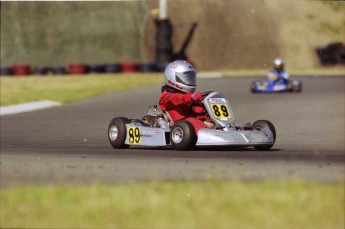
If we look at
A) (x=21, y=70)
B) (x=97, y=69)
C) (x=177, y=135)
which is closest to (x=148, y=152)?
(x=177, y=135)

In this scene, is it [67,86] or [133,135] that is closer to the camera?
[133,135]

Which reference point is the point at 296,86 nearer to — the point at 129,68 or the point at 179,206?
the point at 129,68

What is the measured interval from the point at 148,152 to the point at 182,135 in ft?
2.83

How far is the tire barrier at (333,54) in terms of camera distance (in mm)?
44375

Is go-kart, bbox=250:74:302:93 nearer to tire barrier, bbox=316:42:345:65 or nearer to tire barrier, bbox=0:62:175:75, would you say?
tire barrier, bbox=0:62:175:75

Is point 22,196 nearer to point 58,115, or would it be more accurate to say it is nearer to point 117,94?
point 58,115

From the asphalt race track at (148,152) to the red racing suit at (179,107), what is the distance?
16.2 inches

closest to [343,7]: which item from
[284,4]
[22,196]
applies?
[284,4]

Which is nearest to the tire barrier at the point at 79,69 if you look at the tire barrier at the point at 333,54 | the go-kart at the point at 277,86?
the tire barrier at the point at 333,54

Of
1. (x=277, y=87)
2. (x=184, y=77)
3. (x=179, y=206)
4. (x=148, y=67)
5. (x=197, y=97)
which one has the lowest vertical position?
(x=148, y=67)

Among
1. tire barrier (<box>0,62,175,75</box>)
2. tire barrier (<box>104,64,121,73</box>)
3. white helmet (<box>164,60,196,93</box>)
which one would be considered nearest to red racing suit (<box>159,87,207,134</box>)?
white helmet (<box>164,60,196,93</box>)

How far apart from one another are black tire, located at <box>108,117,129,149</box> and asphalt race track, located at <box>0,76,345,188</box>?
117 millimetres

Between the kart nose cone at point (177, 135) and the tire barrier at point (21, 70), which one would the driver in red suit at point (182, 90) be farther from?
the tire barrier at point (21, 70)

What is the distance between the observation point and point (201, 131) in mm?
12297
